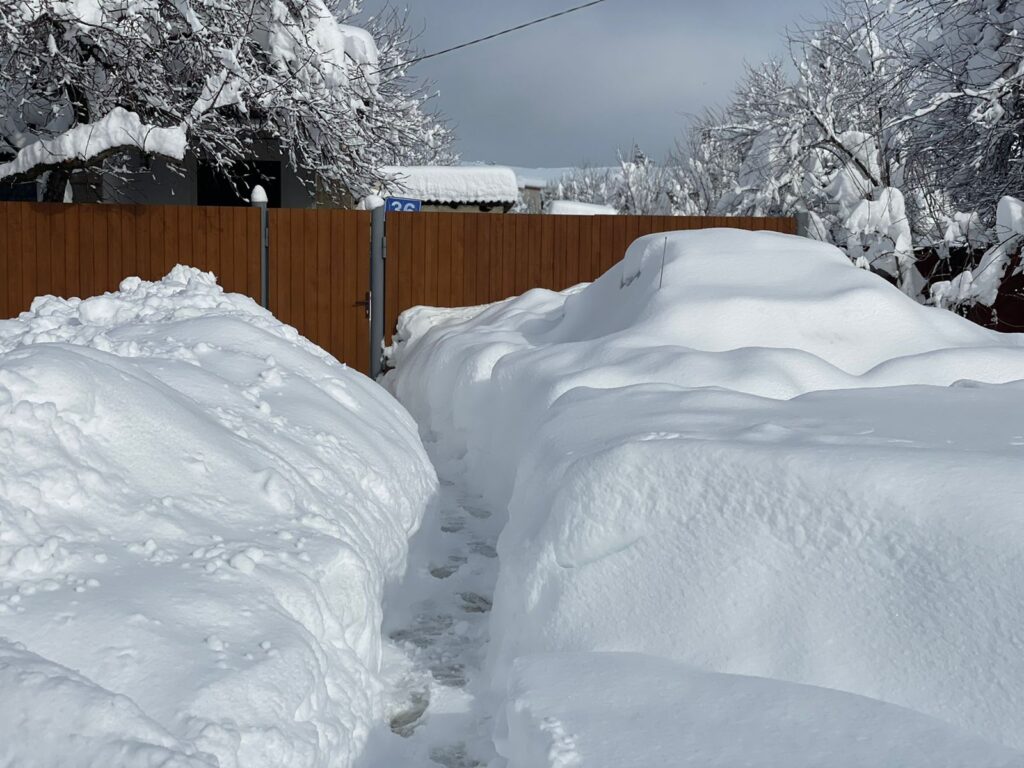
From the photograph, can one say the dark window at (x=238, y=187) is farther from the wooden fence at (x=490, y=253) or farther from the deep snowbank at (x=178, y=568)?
the deep snowbank at (x=178, y=568)

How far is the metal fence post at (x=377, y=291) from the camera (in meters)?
8.89

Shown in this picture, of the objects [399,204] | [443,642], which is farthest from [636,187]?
[443,642]

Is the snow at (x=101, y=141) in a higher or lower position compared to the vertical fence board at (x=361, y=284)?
higher

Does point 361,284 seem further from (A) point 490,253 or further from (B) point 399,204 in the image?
(B) point 399,204

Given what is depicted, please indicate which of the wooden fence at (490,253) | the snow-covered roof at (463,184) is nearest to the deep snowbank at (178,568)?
the wooden fence at (490,253)

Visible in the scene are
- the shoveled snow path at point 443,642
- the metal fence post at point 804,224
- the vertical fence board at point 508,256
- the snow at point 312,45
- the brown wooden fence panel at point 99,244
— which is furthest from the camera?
the snow at point 312,45

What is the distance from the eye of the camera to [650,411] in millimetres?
3441

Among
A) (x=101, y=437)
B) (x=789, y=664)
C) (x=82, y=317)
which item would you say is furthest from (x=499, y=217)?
(x=789, y=664)

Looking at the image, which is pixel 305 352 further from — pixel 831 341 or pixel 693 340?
pixel 831 341

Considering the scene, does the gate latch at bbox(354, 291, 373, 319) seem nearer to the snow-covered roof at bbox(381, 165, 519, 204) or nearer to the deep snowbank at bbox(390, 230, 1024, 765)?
the deep snowbank at bbox(390, 230, 1024, 765)

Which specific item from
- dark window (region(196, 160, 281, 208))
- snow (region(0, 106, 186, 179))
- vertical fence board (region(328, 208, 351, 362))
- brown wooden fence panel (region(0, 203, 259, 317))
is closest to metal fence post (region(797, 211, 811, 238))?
vertical fence board (region(328, 208, 351, 362))

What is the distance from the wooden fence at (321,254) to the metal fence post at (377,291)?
0.06 metres

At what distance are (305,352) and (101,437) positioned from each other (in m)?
2.73

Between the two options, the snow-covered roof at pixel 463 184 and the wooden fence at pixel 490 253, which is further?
the snow-covered roof at pixel 463 184
